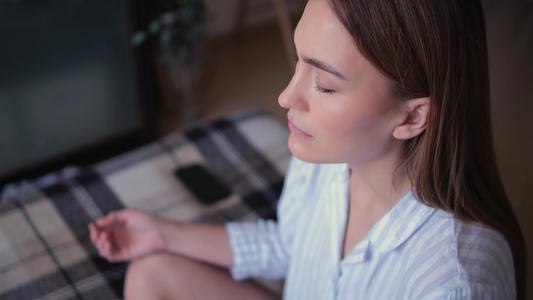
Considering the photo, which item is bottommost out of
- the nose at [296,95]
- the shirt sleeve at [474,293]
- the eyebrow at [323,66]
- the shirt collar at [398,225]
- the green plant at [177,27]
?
the shirt sleeve at [474,293]

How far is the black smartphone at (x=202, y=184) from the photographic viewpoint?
1539 millimetres

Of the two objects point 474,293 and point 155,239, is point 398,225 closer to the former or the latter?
point 474,293

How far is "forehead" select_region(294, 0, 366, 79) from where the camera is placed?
0.79 m

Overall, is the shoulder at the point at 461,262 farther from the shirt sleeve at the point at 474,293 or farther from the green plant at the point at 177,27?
the green plant at the point at 177,27

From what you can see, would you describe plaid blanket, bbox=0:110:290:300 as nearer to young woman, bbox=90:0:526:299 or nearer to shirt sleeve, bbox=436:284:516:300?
young woman, bbox=90:0:526:299

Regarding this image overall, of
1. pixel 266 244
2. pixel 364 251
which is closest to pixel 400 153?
pixel 364 251

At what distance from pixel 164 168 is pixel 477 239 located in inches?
37.7

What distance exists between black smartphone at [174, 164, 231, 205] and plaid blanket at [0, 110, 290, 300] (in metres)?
0.02

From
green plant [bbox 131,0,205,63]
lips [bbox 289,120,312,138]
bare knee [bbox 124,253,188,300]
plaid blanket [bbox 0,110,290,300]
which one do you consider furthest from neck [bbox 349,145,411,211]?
green plant [bbox 131,0,205,63]

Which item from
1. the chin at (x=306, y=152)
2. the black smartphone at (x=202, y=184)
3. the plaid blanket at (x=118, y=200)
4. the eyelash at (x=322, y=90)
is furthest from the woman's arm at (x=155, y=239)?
the eyelash at (x=322, y=90)

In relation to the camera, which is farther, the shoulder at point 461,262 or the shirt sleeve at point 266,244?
the shirt sleeve at point 266,244

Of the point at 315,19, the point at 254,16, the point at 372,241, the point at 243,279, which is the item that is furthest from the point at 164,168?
the point at 254,16

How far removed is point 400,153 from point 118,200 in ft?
2.82

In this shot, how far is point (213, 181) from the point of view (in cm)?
157
